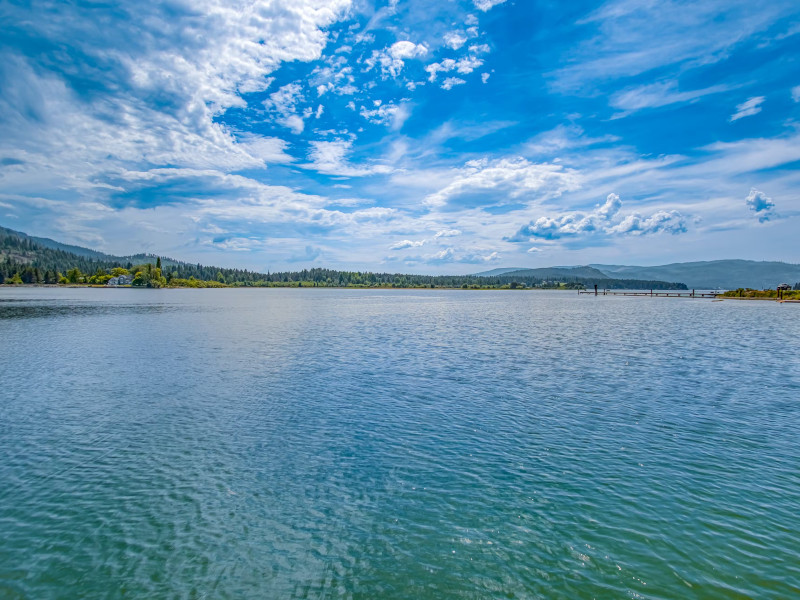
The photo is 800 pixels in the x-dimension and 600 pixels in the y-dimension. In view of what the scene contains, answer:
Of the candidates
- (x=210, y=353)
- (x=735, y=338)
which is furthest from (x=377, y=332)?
(x=735, y=338)

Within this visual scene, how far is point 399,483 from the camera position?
13945mm

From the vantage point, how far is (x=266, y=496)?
1306cm

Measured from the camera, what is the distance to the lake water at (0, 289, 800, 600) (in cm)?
968

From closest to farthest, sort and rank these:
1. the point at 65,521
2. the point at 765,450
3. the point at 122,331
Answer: the point at 65,521
the point at 765,450
the point at 122,331

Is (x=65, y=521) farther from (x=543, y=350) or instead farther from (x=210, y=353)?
(x=543, y=350)

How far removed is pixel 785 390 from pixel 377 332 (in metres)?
39.1

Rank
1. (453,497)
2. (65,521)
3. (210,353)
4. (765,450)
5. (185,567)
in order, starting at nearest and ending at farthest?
(185,567) → (65,521) → (453,497) → (765,450) → (210,353)

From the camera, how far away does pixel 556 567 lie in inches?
392

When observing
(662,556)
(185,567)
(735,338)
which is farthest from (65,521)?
(735,338)

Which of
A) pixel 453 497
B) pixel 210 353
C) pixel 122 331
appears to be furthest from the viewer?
pixel 122 331

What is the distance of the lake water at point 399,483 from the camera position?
9680 mm

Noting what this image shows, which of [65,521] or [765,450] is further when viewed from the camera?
[765,450]

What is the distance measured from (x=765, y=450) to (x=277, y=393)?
75.2 ft

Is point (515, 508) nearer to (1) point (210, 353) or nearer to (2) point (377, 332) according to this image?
(1) point (210, 353)
